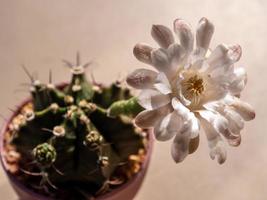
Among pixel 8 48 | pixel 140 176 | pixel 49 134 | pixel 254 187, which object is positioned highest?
pixel 8 48

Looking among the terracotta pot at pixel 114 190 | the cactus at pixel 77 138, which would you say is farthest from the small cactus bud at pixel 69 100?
the terracotta pot at pixel 114 190

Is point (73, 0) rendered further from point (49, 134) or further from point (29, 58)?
point (49, 134)

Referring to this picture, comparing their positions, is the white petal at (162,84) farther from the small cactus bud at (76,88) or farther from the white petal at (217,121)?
the small cactus bud at (76,88)

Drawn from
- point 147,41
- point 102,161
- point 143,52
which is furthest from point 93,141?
point 147,41

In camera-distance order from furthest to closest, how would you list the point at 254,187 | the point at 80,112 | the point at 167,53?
the point at 254,187 → the point at 80,112 → the point at 167,53

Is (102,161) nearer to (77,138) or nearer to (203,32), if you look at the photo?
(77,138)

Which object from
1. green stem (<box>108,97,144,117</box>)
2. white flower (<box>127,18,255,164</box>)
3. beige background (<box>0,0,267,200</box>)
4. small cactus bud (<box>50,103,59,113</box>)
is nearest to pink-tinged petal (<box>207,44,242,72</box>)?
white flower (<box>127,18,255,164</box>)

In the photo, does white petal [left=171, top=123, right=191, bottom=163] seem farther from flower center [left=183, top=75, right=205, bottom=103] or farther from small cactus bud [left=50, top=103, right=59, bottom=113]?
small cactus bud [left=50, top=103, right=59, bottom=113]

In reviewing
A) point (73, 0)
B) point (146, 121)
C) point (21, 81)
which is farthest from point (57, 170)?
point (73, 0)
